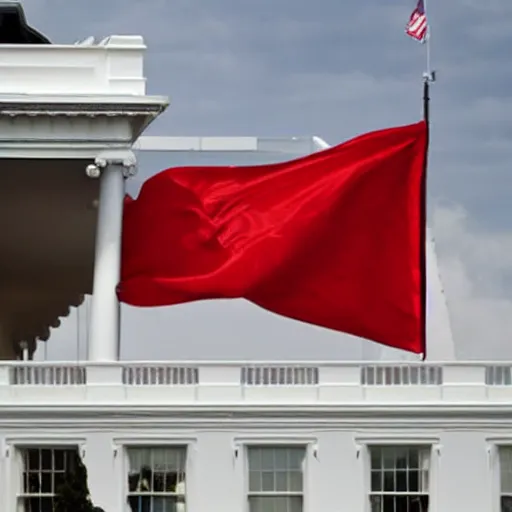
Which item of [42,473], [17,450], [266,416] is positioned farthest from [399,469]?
[17,450]

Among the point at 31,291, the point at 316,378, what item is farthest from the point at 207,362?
the point at 31,291

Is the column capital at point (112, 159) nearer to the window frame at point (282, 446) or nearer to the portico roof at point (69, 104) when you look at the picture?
the portico roof at point (69, 104)

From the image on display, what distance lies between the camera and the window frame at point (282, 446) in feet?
149

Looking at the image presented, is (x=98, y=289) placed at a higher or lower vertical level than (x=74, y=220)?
lower

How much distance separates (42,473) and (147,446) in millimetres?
1943

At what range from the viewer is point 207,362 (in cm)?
4638

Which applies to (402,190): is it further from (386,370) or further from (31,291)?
(31,291)

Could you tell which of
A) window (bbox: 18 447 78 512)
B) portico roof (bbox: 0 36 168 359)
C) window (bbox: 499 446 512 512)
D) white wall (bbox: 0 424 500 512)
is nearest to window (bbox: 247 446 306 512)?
white wall (bbox: 0 424 500 512)

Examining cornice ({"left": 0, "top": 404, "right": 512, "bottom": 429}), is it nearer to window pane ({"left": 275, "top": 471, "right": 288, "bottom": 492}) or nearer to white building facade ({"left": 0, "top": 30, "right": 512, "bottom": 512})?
white building facade ({"left": 0, "top": 30, "right": 512, "bottom": 512})

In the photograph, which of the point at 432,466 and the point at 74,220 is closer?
the point at 432,466

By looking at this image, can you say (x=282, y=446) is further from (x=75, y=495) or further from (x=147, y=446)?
(x=75, y=495)

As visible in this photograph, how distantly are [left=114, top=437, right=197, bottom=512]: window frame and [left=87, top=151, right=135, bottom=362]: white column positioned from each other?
2630mm

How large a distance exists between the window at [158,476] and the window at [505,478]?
224 inches

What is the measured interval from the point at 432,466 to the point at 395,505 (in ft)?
3.19
